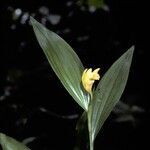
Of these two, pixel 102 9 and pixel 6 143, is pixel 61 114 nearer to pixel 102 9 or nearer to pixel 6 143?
pixel 102 9

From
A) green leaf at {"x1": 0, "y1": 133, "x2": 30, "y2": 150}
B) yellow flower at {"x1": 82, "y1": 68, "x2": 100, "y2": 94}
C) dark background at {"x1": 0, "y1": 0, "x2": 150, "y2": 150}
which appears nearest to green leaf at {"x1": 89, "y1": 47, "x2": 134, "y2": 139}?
yellow flower at {"x1": 82, "y1": 68, "x2": 100, "y2": 94}

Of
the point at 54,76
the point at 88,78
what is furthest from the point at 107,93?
the point at 54,76

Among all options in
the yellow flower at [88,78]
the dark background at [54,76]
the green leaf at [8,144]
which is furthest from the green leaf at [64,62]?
the dark background at [54,76]

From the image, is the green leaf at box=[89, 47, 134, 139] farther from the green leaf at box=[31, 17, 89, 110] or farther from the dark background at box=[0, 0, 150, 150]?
the dark background at box=[0, 0, 150, 150]

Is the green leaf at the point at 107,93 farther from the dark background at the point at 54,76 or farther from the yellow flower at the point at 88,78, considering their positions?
the dark background at the point at 54,76

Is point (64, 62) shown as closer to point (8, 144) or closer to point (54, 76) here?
point (8, 144)

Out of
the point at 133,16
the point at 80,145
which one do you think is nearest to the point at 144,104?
the point at 133,16
